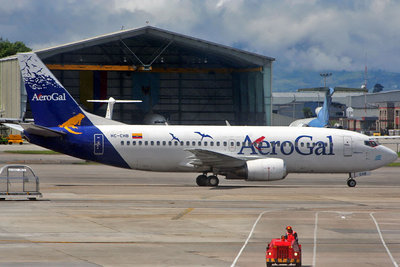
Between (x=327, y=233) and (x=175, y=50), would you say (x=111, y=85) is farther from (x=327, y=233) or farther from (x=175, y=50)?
(x=327, y=233)

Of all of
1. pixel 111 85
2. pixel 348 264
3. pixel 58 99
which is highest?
pixel 111 85

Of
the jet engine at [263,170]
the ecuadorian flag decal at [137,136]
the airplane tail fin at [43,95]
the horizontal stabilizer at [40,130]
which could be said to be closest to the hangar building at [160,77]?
the airplane tail fin at [43,95]

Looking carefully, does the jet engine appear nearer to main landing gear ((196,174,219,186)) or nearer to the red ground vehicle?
main landing gear ((196,174,219,186))

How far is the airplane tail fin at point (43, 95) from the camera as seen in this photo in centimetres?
3556

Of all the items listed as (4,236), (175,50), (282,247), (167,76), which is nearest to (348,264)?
(282,247)

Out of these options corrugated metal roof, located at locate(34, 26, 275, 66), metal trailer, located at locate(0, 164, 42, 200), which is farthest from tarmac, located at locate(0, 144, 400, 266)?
corrugated metal roof, located at locate(34, 26, 275, 66)

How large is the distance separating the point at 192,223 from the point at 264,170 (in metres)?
13.0

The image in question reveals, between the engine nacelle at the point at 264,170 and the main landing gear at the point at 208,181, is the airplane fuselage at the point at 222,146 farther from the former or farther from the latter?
the engine nacelle at the point at 264,170

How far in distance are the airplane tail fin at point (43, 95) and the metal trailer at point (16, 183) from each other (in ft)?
23.2

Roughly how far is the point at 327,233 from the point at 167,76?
6878 cm

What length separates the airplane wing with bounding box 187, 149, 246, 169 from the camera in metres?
35.2

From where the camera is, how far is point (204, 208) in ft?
88.3

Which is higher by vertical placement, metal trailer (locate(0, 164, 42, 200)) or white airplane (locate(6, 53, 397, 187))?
A: white airplane (locate(6, 53, 397, 187))

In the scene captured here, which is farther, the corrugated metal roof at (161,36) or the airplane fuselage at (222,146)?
the corrugated metal roof at (161,36)
